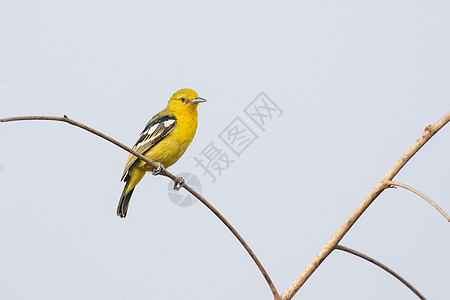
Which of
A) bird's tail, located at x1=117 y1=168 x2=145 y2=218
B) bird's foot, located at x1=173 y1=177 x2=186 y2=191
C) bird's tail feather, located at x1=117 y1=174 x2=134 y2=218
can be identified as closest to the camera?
bird's foot, located at x1=173 y1=177 x2=186 y2=191

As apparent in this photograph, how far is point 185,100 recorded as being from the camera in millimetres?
5473

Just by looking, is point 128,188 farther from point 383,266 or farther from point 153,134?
point 383,266

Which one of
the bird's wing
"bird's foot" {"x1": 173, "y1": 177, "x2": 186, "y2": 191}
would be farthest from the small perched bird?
"bird's foot" {"x1": 173, "y1": 177, "x2": 186, "y2": 191}

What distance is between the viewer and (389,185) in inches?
90.2

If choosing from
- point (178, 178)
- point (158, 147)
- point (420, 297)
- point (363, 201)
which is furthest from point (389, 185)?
point (158, 147)

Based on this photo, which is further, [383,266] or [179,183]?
[179,183]

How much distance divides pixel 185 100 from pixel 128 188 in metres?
1.05

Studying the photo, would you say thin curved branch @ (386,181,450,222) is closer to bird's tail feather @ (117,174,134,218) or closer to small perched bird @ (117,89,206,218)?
small perched bird @ (117,89,206,218)

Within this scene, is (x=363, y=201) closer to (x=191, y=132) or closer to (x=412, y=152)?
(x=412, y=152)

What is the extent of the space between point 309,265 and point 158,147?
3.10 meters

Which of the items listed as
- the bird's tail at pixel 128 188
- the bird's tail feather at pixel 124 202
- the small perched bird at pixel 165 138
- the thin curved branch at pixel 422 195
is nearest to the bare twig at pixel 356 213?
the thin curved branch at pixel 422 195

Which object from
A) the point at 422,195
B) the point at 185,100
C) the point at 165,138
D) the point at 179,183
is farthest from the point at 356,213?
the point at 185,100

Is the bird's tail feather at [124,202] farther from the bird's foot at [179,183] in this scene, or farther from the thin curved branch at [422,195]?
the thin curved branch at [422,195]

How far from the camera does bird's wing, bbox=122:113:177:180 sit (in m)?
5.23
